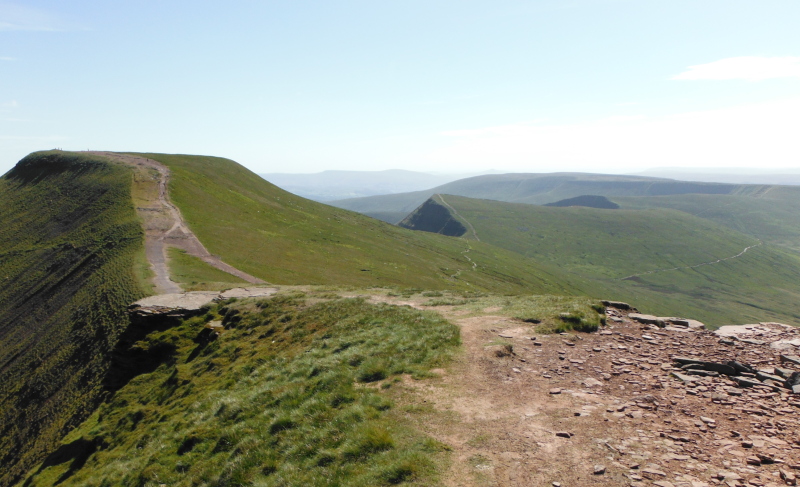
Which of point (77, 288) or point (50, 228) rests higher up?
point (50, 228)

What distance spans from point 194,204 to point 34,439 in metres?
58.3

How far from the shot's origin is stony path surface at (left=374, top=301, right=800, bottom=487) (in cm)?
986

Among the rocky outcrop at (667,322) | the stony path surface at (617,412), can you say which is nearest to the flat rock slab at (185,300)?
the stony path surface at (617,412)

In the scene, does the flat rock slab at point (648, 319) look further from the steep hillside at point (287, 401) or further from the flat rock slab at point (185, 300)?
the flat rock slab at point (185, 300)

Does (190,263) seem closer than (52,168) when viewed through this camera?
Yes

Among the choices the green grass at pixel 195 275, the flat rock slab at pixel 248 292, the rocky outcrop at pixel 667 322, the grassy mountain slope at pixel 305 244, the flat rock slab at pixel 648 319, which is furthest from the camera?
the grassy mountain slope at pixel 305 244

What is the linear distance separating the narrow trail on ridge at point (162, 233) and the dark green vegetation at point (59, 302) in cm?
175

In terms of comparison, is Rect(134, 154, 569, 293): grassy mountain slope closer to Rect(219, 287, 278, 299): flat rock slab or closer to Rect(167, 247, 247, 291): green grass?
Rect(167, 247, 247, 291): green grass

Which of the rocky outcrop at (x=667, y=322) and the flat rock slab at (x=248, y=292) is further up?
the rocky outcrop at (x=667, y=322)

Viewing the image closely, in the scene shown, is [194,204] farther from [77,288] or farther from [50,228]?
[77,288]

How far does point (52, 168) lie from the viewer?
108250 millimetres

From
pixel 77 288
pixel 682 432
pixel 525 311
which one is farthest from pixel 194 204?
pixel 682 432

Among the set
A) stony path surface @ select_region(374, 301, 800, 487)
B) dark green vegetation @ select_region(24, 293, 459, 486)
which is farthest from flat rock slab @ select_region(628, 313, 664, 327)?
dark green vegetation @ select_region(24, 293, 459, 486)

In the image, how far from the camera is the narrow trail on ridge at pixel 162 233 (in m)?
47.6
